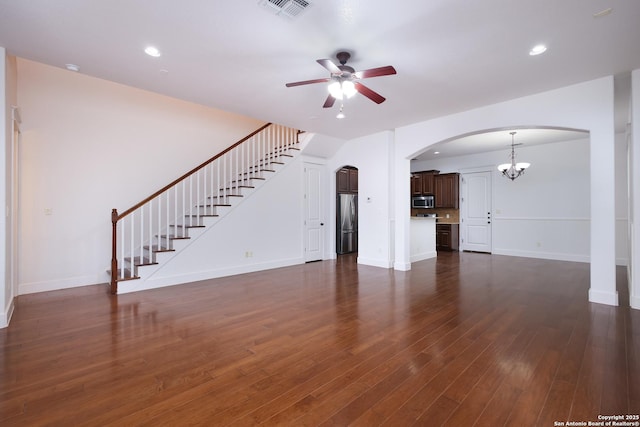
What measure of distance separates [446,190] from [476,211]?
1084 millimetres

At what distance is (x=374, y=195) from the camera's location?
256 inches

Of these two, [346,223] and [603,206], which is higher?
[603,206]

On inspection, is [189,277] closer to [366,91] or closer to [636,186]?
[366,91]

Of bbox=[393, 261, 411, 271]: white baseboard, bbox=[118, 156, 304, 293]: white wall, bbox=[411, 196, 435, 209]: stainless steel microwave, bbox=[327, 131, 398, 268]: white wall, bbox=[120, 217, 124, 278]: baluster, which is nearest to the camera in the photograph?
bbox=[120, 217, 124, 278]: baluster

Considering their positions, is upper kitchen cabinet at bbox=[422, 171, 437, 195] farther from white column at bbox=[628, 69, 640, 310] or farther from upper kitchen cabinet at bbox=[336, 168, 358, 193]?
white column at bbox=[628, 69, 640, 310]

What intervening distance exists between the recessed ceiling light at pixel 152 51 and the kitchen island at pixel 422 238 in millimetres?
6018

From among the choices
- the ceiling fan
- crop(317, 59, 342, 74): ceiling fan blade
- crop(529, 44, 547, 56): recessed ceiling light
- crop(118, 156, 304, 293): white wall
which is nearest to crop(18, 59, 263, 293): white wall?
crop(118, 156, 304, 293): white wall

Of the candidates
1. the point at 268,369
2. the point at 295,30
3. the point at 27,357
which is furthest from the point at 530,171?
the point at 27,357

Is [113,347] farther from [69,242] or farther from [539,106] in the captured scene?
[539,106]

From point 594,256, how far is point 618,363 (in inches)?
81.5

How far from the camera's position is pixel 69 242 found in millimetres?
4715

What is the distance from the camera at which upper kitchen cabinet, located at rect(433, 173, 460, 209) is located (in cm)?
895

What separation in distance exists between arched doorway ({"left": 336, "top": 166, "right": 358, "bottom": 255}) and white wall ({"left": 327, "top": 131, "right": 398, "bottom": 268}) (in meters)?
0.94

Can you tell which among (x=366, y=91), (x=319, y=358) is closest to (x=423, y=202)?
(x=366, y=91)
